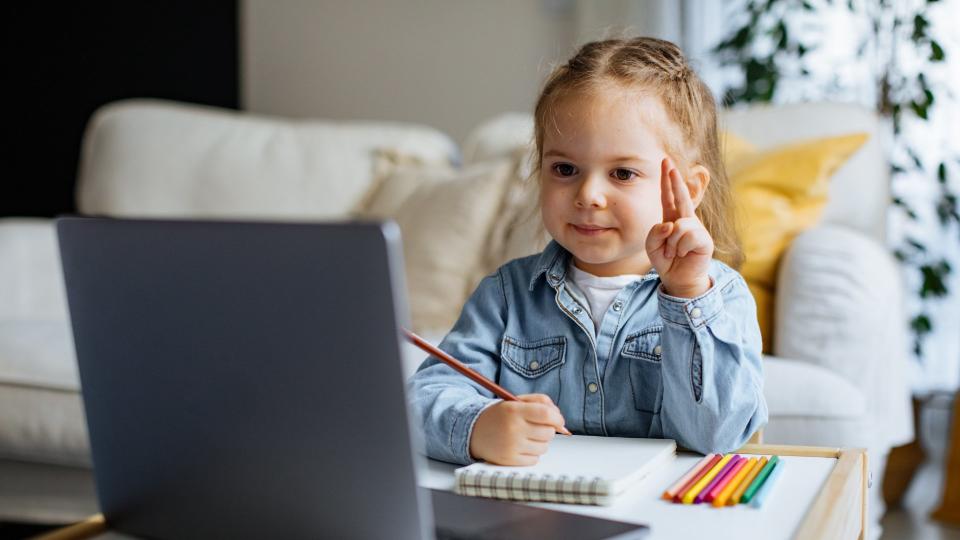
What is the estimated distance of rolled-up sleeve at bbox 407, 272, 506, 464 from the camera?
831mm

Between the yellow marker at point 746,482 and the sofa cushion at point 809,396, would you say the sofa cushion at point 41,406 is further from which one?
the yellow marker at point 746,482

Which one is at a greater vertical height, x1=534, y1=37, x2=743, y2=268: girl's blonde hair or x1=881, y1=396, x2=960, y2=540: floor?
x1=534, y1=37, x2=743, y2=268: girl's blonde hair

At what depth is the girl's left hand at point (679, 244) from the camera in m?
0.80

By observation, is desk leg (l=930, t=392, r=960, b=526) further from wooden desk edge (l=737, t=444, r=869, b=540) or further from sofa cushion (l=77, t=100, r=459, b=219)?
wooden desk edge (l=737, t=444, r=869, b=540)

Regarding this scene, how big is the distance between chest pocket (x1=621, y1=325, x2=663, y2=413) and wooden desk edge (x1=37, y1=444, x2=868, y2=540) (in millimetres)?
96

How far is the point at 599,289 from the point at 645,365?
9 centimetres

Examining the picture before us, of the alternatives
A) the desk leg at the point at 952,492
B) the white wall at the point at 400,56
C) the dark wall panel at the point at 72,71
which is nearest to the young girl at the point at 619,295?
the desk leg at the point at 952,492

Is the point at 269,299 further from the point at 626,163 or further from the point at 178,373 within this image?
the point at 626,163

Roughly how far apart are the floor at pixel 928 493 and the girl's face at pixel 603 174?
4.77 feet

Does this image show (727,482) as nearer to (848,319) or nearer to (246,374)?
(246,374)

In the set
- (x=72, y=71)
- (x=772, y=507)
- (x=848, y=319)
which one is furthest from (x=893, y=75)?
(x=72, y=71)

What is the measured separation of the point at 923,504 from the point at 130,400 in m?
2.13

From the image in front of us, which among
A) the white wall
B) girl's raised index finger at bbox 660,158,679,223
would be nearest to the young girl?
girl's raised index finger at bbox 660,158,679,223

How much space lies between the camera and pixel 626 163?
0.93 m
